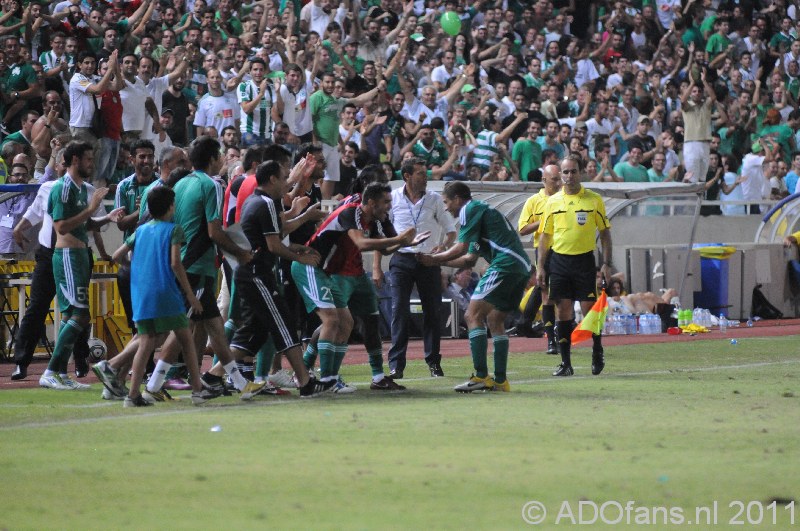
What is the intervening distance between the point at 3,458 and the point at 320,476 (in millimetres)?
2027

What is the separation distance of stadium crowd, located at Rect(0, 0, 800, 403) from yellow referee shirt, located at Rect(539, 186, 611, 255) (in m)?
0.47

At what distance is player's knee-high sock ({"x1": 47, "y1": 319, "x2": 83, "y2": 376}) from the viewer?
42.2 feet

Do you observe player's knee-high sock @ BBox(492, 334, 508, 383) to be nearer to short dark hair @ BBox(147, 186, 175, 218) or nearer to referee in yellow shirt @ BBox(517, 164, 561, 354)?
short dark hair @ BBox(147, 186, 175, 218)

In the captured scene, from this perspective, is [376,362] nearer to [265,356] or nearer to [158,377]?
[265,356]

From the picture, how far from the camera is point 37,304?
13.9 meters

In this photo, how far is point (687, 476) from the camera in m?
7.40

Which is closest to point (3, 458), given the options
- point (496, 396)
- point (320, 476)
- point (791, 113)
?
point (320, 476)

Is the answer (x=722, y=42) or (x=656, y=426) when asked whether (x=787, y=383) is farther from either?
(x=722, y=42)

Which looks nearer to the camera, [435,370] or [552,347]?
[435,370]

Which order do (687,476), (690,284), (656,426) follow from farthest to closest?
(690,284) → (656,426) → (687,476)

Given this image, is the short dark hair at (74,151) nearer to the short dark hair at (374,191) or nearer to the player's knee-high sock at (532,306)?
the short dark hair at (374,191)

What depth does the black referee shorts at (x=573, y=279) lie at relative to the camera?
14.9m

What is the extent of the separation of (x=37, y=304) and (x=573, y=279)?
17.4ft

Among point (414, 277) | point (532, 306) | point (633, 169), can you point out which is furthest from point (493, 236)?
point (633, 169)
